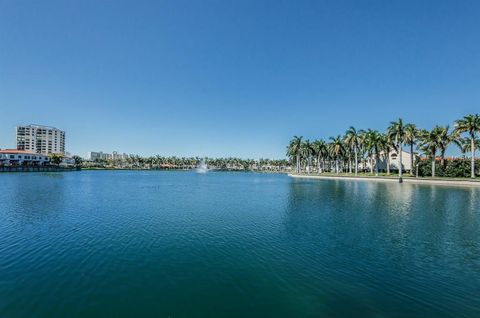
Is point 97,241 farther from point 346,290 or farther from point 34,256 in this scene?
point 346,290

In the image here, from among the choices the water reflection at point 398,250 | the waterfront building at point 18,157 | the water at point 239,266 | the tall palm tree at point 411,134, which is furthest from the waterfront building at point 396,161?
the waterfront building at point 18,157

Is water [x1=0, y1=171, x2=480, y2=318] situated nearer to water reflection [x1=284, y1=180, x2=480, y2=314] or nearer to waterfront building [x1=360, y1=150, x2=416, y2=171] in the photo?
water reflection [x1=284, y1=180, x2=480, y2=314]

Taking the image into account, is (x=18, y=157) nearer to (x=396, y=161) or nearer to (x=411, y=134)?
(x=411, y=134)

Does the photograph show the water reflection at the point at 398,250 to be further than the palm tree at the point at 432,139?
No

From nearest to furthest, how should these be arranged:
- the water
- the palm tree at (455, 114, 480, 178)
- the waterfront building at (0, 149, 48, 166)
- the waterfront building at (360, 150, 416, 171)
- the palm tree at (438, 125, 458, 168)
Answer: the water, the palm tree at (455, 114, 480, 178), the palm tree at (438, 125, 458, 168), the waterfront building at (360, 150, 416, 171), the waterfront building at (0, 149, 48, 166)

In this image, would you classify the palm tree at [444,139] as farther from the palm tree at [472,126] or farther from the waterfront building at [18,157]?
the waterfront building at [18,157]

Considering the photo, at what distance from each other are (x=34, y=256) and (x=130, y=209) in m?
15.8

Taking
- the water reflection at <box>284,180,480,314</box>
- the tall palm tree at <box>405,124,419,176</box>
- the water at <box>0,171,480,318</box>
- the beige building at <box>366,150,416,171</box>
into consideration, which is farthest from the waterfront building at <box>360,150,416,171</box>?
the water at <box>0,171,480,318</box>

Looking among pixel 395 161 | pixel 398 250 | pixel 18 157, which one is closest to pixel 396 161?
pixel 395 161

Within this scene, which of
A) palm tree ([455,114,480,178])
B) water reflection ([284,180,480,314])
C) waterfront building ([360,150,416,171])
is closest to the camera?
water reflection ([284,180,480,314])

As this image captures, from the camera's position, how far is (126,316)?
947 centimetres

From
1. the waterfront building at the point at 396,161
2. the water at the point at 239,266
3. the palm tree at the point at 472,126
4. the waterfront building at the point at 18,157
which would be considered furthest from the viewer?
the waterfront building at the point at 18,157

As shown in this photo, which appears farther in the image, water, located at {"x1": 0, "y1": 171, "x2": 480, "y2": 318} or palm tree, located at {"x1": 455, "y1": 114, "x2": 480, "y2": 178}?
palm tree, located at {"x1": 455, "y1": 114, "x2": 480, "y2": 178}

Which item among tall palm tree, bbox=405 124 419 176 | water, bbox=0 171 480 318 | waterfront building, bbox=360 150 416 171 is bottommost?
water, bbox=0 171 480 318
